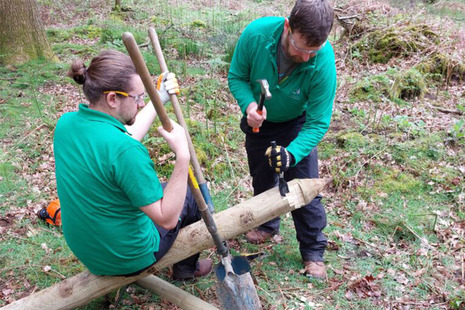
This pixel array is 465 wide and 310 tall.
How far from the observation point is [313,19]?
2191mm

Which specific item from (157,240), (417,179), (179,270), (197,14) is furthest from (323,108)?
(197,14)

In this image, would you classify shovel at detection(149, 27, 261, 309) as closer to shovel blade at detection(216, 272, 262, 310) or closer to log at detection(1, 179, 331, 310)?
shovel blade at detection(216, 272, 262, 310)

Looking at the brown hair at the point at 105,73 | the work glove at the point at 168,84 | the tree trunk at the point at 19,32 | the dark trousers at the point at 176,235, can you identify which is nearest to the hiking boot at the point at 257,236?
the dark trousers at the point at 176,235

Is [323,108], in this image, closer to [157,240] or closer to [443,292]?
[157,240]

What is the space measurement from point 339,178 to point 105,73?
3.29 metres

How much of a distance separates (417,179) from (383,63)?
13.2 ft

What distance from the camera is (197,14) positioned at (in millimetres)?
11680

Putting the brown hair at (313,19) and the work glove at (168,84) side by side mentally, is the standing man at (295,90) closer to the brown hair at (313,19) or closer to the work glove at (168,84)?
the brown hair at (313,19)

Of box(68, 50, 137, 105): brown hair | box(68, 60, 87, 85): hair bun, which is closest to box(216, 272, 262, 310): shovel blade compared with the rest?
box(68, 50, 137, 105): brown hair

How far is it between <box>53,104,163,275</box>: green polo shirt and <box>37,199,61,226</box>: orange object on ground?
4.30 feet

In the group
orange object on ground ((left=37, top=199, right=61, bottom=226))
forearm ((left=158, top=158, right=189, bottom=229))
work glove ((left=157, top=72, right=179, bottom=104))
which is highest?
work glove ((left=157, top=72, right=179, bottom=104))

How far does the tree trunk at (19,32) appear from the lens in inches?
242

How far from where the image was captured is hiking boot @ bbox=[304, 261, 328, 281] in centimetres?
310

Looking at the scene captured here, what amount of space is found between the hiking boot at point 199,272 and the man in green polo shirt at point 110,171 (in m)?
0.87
